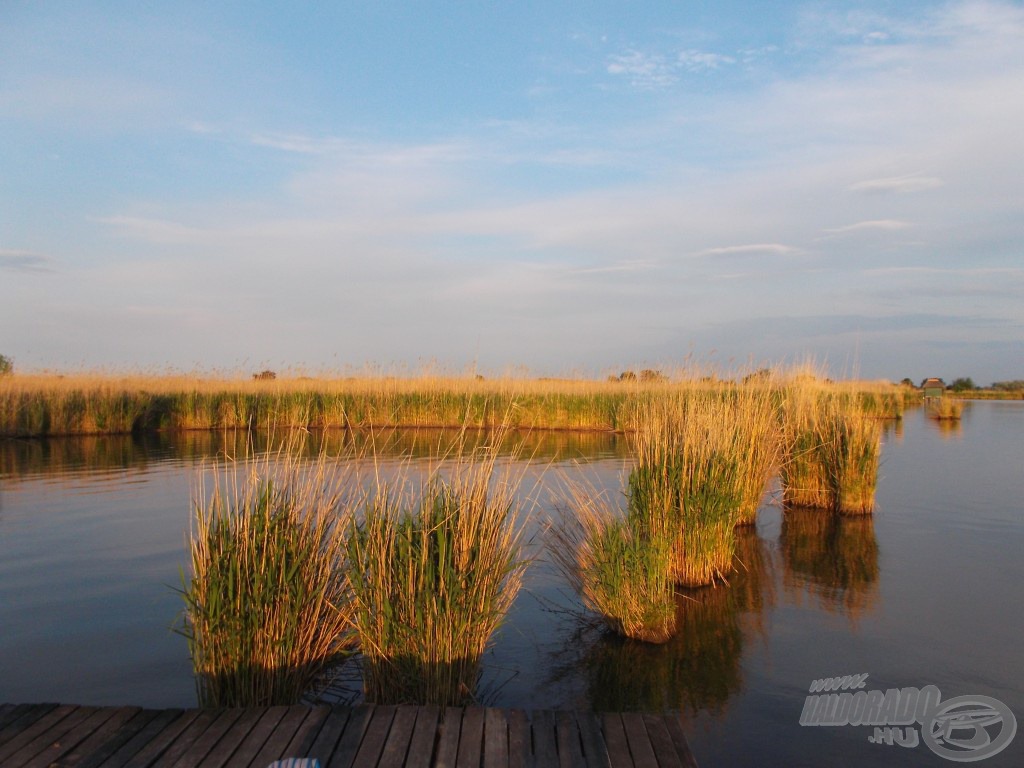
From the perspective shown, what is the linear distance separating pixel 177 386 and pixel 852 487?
72.7 feet

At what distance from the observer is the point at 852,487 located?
9.81m

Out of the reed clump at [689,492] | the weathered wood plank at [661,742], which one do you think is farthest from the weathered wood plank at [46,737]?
the reed clump at [689,492]

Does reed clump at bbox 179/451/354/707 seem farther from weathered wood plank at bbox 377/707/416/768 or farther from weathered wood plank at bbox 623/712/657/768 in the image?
weathered wood plank at bbox 623/712/657/768

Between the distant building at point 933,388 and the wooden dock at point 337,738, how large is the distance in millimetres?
41938

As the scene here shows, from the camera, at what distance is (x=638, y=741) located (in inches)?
124

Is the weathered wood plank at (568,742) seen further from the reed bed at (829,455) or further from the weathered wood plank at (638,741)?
the reed bed at (829,455)

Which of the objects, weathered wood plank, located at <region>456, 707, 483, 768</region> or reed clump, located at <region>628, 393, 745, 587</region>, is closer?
weathered wood plank, located at <region>456, 707, 483, 768</region>

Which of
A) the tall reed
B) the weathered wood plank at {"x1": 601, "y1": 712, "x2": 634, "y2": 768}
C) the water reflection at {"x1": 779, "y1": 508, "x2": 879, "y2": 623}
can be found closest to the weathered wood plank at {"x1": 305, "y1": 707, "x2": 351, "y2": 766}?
the weathered wood plank at {"x1": 601, "y1": 712, "x2": 634, "y2": 768}

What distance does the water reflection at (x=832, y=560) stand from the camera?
6590mm

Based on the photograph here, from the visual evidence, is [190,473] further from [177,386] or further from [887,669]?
[177,386]

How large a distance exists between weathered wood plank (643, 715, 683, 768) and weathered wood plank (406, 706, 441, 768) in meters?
0.95

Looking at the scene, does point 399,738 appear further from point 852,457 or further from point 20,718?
point 852,457

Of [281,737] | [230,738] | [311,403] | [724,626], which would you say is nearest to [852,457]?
[724,626]

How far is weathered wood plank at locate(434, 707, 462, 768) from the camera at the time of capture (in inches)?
117
